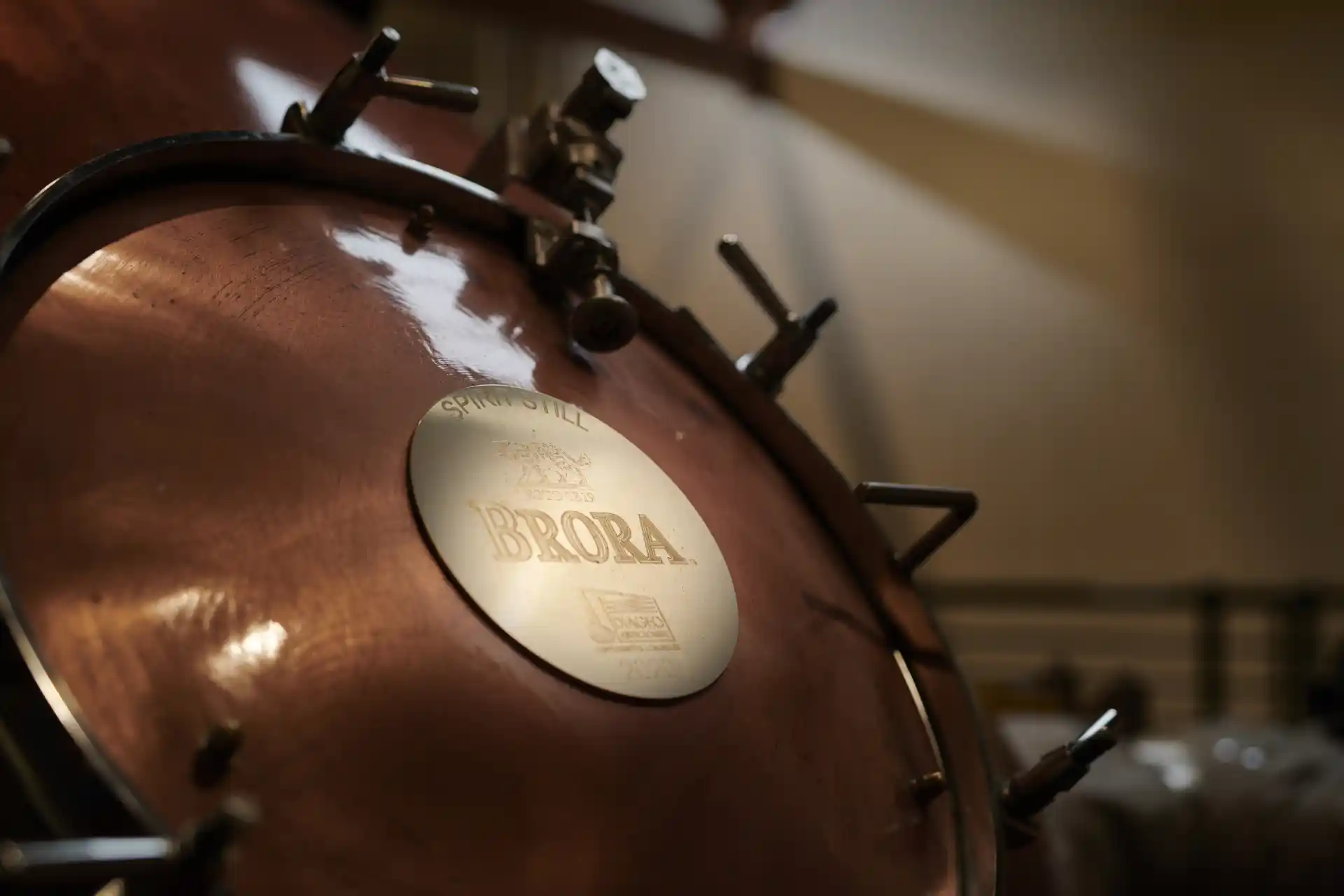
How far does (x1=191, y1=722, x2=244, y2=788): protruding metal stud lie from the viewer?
44 centimetres

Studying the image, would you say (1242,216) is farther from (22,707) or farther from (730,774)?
(22,707)

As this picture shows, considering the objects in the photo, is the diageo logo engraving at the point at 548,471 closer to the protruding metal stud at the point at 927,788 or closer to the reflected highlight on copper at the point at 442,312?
the reflected highlight on copper at the point at 442,312

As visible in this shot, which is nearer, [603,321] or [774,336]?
[603,321]

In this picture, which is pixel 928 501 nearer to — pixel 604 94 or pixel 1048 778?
pixel 1048 778

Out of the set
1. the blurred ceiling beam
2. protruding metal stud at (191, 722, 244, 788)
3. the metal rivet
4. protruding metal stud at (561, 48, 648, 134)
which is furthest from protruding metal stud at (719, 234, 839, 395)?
the blurred ceiling beam

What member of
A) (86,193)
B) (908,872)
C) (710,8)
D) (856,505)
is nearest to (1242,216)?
(710,8)

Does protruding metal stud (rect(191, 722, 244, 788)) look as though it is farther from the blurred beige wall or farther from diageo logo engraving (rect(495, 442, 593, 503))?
the blurred beige wall

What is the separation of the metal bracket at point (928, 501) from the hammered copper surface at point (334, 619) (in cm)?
13

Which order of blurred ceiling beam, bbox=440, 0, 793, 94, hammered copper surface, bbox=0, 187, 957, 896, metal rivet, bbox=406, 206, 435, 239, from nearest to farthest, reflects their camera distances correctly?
hammered copper surface, bbox=0, 187, 957, 896 < metal rivet, bbox=406, 206, 435, 239 < blurred ceiling beam, bbox=440, 0, 793, 94

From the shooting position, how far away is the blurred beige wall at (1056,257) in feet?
9.96

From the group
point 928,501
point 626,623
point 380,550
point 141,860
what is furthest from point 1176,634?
point 141,860

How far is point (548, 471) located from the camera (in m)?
0.64

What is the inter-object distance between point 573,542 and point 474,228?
0.83 feet

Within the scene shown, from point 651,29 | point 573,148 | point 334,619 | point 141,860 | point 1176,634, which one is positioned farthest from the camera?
point 1176,634
